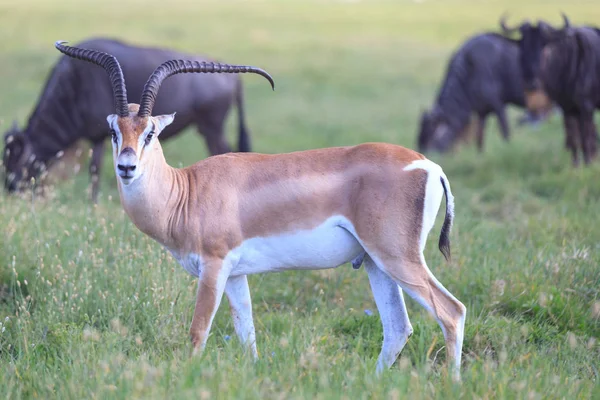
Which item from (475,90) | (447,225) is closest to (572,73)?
(475,90)

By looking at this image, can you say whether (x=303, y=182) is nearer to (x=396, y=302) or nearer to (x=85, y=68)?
(x=396, y=302)

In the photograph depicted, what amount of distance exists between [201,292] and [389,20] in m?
41.5

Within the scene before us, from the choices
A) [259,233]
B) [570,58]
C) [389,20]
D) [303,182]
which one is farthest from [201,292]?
[389,20]

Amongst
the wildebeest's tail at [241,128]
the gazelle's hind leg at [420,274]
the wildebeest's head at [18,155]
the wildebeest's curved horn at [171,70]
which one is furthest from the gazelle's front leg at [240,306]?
the wildebeest's tail at [241,128]

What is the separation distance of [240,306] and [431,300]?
3.87 ft

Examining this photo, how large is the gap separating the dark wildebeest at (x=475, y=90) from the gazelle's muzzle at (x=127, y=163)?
437 inches

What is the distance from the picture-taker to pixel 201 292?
4.43 metres

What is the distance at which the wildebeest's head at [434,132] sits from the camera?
15.2m

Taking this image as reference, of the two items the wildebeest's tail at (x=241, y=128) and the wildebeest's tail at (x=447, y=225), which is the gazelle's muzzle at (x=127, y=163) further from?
the wildebeest's tail at (x=241, y=128)

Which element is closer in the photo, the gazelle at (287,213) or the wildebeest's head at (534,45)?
the gazelle at (287,213)

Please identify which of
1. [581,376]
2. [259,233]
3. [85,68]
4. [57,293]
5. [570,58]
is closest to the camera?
[581,376]

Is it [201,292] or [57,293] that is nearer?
[201,292]

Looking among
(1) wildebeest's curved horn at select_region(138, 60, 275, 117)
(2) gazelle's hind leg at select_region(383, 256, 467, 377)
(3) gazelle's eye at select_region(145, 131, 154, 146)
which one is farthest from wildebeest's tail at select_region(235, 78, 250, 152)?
(2) gazelle's hind leg at select_region(383, 256, 467, 377)

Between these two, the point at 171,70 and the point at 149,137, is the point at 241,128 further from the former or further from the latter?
the point at 149,137
